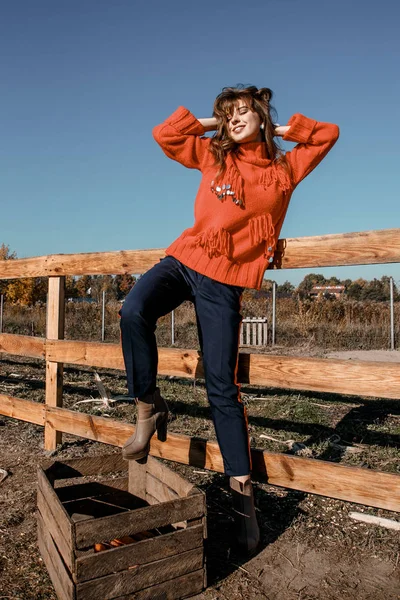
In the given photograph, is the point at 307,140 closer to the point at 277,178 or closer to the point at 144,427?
the point at 277,178

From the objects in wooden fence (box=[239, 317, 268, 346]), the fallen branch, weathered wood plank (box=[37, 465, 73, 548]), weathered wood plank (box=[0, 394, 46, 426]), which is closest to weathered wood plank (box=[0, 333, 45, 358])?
weathered wood plank (box=[0, 394, 46, 426])

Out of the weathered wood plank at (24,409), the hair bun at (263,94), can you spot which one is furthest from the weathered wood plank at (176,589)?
the weathered wood plank at (24,409)

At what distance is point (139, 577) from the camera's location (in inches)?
75.7

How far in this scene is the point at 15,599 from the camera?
2000 mm

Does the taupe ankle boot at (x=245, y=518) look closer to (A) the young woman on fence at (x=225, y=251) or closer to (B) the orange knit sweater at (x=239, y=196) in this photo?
(A) the young woman on fence at (x=225, y=251)

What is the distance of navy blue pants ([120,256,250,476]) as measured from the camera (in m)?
2.38

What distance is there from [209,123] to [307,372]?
4.50ft

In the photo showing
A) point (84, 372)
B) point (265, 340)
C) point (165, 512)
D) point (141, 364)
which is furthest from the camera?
point (265, 340)

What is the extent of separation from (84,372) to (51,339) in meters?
4.24

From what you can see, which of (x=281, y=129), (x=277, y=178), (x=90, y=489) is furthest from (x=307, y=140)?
(x=90, y=489)

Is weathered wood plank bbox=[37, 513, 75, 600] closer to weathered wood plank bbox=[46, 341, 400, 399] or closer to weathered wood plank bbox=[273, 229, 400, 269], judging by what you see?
weathered wood plank bbox=[46, 341, 400, 399]

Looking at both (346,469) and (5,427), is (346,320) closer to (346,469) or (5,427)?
(5,427)

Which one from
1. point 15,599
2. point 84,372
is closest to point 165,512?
point 15,599

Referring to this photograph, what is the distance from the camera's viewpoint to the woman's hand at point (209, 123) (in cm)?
266
